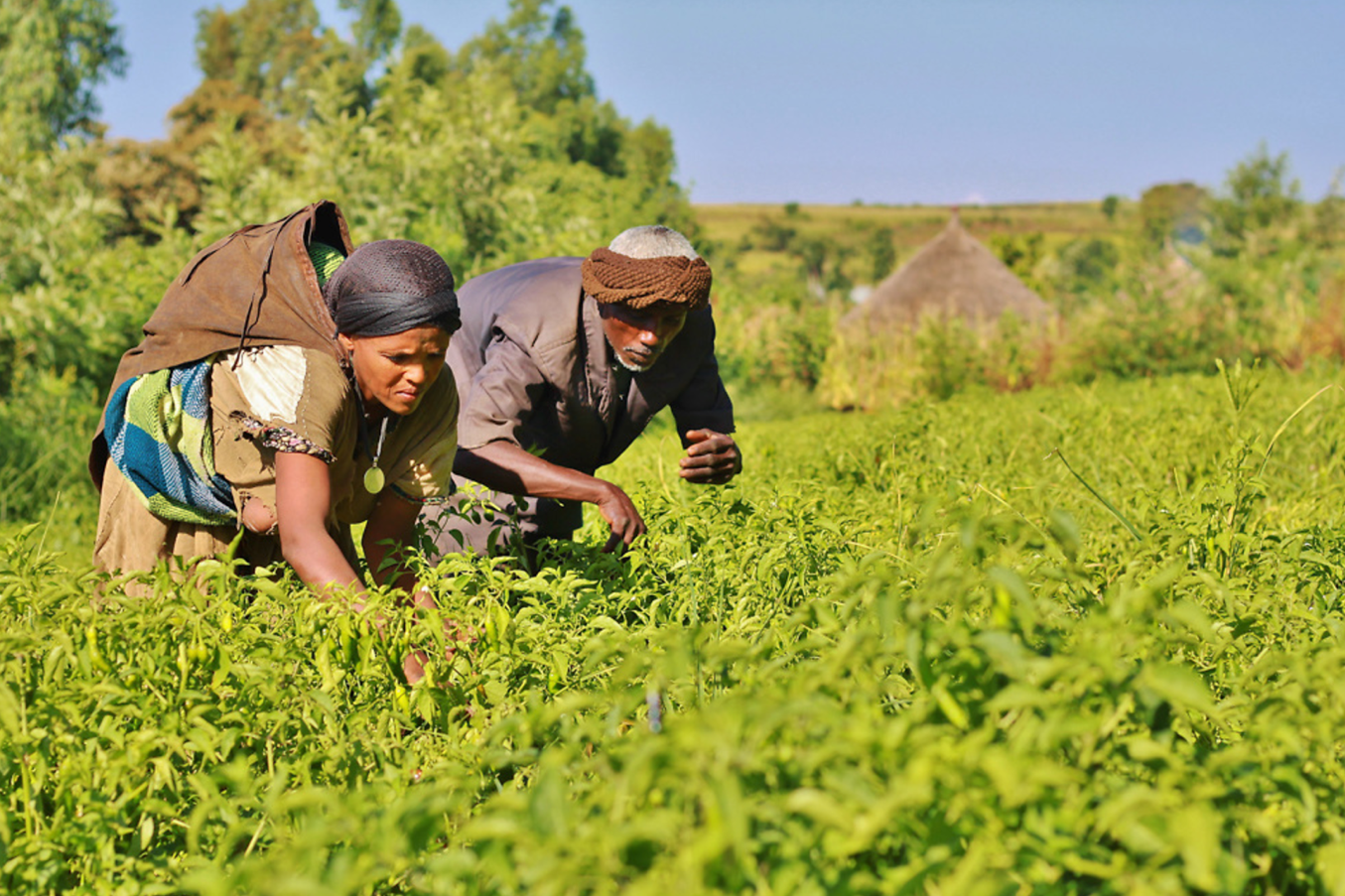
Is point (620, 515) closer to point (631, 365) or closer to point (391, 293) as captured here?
point (631, 365)

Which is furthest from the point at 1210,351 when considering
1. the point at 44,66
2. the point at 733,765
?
the point at 44,66

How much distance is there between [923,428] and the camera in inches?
198

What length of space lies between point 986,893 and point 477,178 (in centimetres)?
950

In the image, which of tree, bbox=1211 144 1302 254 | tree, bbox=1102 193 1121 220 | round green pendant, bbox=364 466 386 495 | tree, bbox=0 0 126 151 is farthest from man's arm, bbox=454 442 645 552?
tree, bbox=1102 193 1121 220

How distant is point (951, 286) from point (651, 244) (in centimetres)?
2082

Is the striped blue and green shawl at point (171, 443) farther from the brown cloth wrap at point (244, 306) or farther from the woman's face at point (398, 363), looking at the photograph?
the woman's face at point (398, 363)

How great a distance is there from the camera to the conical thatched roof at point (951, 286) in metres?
22.4

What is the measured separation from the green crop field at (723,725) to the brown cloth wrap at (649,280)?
1.87 ft

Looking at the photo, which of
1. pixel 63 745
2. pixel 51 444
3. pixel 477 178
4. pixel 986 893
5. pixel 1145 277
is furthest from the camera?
pixel 1145 277

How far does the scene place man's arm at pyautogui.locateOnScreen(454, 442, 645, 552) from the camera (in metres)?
2.99

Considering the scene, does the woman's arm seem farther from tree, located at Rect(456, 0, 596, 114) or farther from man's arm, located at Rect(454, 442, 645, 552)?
tree, located at Rect(456, 0, 596, 114)

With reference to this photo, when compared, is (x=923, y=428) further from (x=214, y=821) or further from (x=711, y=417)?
(x=214, y=821)

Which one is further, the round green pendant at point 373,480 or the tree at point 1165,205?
the tree at point 1165,205

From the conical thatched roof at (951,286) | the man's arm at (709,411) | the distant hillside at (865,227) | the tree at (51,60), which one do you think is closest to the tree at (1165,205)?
the distant hillside at (865,227)
